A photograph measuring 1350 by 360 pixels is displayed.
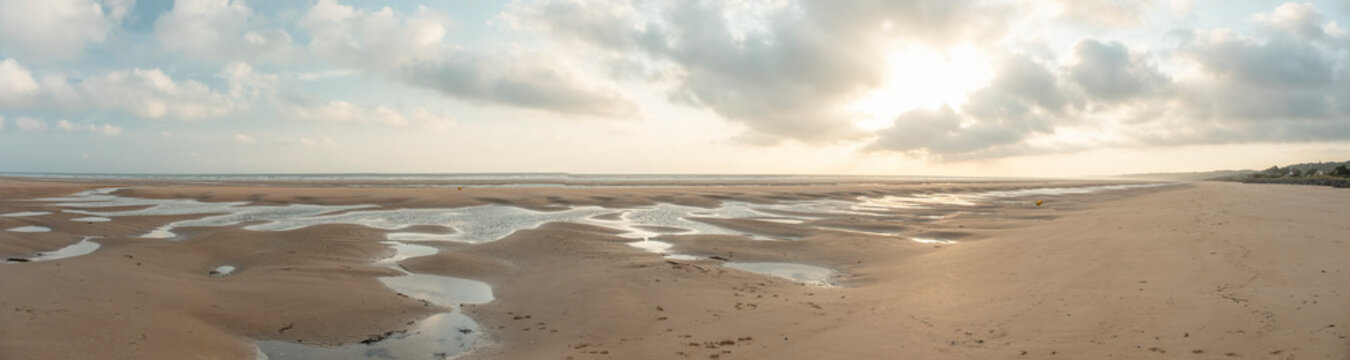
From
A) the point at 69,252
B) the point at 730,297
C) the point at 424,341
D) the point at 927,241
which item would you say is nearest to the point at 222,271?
the point at 69,252

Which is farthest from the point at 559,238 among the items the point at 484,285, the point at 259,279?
the point at 259,279

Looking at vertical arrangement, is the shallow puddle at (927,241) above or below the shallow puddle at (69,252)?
below

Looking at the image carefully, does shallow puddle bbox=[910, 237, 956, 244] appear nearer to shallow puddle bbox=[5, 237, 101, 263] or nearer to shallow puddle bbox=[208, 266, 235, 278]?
shallow puddle bbox=[208, 266, 235, 278]

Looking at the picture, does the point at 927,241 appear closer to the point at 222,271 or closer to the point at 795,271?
the point at 795,271

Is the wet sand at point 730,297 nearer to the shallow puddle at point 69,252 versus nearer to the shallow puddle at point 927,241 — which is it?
the shallow puddle at point 69,252

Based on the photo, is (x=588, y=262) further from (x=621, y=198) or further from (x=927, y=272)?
(x=621, y=198)

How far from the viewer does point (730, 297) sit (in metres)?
9.76

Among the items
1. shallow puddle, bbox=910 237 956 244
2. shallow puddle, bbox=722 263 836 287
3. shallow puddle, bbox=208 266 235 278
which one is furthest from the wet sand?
shallow puddle, bbox=910 237 956 244

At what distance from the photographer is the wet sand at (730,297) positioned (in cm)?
650

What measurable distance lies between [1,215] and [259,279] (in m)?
20.7

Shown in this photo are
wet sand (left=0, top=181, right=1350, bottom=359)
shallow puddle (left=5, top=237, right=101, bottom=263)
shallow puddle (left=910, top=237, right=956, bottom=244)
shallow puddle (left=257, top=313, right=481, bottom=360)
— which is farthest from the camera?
shallow puddle (left=910, top=237, right=956, bottom=244)

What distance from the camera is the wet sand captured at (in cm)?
650

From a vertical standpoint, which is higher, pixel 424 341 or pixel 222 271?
pixel 222 271

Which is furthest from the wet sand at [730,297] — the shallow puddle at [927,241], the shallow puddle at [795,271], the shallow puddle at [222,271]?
the shallow puddle at [927,241]
